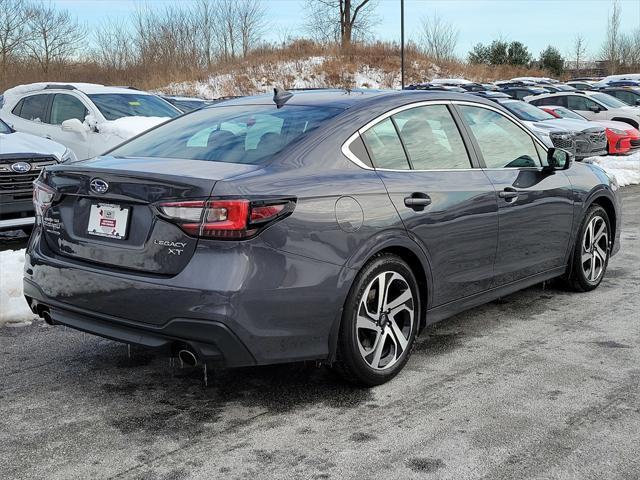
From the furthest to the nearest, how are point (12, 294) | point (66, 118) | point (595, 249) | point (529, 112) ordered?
point (529, 112) → point (66, 118) → point (595, 249) → point (12, 294)

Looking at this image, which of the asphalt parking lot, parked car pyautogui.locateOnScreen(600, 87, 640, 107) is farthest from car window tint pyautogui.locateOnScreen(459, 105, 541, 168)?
parked car pyautogui.locateOnScreen(600, 87, 640, 107)

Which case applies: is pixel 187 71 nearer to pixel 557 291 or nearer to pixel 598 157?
pixel 598 157

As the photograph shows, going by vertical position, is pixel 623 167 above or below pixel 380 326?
above

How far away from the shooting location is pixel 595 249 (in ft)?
19.5

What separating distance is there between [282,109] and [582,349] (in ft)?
7.63

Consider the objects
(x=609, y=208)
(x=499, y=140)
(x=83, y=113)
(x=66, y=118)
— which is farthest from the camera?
(x=66, y=118)

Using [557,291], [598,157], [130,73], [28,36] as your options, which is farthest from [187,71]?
[557,291]

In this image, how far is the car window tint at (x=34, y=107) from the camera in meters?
11.2

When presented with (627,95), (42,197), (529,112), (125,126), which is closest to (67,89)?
(125,126)

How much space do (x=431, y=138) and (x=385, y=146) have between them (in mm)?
459

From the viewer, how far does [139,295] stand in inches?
131

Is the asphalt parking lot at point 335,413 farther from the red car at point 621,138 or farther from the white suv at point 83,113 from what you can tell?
the red car at point 621,138

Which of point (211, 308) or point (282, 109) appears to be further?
point (282, 109)

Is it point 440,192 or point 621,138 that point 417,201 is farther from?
point 621,138
